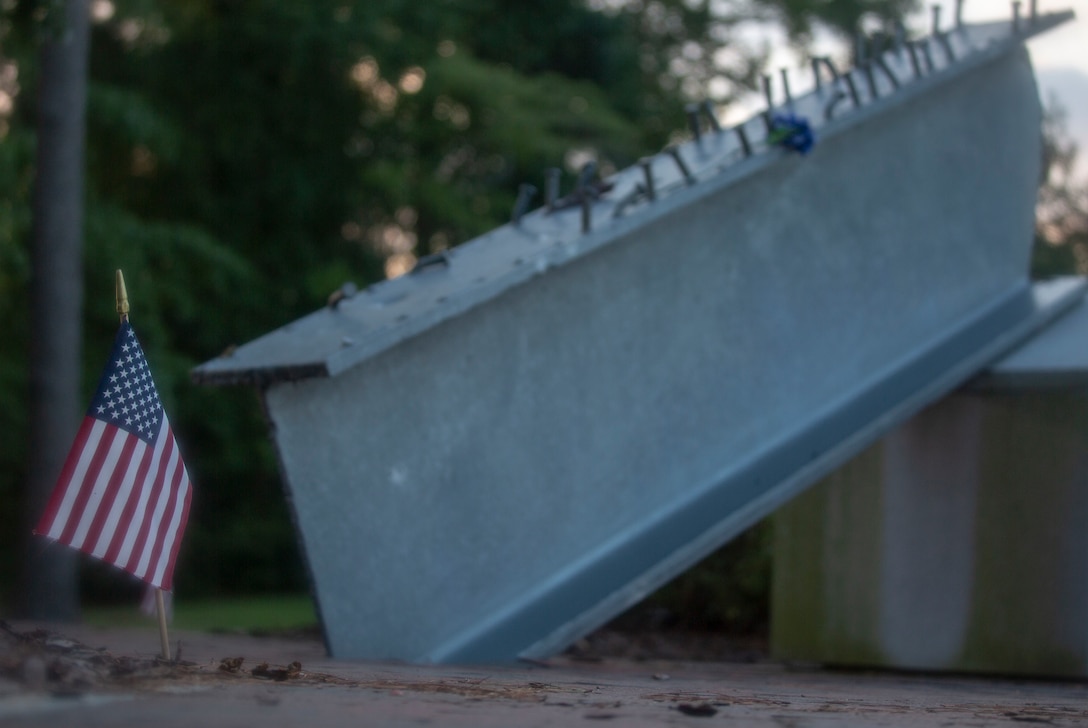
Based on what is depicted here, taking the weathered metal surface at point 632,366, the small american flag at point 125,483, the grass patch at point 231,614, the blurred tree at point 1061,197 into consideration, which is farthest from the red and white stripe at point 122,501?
the blurred tree at point 1061,197

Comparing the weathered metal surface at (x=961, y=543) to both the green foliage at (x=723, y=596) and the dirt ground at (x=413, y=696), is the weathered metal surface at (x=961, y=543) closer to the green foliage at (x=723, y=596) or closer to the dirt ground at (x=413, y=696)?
the dirt ground at (x=413, y=696)

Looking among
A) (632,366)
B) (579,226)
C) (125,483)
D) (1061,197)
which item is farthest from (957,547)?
(1061,197)

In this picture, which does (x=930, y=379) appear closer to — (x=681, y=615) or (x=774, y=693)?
(x=774, y=693)

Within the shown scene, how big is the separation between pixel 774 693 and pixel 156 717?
3.10 meters

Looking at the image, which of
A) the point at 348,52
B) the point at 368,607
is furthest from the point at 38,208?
the point at 348,52

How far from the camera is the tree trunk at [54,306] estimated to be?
11.5 m

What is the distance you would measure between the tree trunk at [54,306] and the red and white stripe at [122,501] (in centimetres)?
643

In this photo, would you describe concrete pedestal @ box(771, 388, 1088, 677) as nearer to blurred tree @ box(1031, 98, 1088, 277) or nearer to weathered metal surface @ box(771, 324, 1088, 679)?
weathered metal surface @ box(771, 324, 1088, 679)

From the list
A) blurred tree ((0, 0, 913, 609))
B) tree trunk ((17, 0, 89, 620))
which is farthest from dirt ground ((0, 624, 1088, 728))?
blurred tree ((0, 0, 913, 609))

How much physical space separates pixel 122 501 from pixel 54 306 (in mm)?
7013

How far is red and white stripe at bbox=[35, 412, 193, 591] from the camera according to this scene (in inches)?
201

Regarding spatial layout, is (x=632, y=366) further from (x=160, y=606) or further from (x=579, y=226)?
(x=160, y=606)

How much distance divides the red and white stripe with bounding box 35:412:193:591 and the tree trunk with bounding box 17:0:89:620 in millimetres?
6429

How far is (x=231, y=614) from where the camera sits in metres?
16.2
